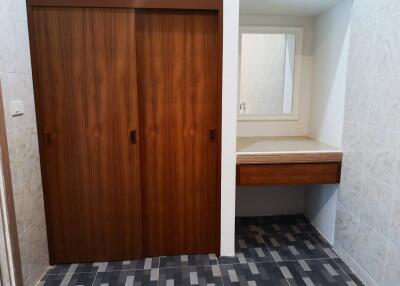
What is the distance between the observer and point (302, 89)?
2.89 metres

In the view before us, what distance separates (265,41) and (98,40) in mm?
1508

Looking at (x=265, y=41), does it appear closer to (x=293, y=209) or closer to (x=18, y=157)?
(x=293, y=209)

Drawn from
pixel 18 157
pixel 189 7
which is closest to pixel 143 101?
pixel 189 7

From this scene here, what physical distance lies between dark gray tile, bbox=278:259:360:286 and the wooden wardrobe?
0.59 metres

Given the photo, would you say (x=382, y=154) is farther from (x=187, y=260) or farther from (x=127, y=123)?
(x=127, y=123)

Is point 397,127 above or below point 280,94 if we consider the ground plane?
below

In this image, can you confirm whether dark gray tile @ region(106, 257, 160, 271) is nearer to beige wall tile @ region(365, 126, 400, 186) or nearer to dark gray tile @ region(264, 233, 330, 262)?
dark gray tile @ region(264, 233, 330, 262)

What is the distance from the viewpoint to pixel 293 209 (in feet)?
10.3

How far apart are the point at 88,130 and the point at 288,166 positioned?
1508 mm

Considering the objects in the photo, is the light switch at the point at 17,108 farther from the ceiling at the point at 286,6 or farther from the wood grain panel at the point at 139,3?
the ceiling at the point at 286,6

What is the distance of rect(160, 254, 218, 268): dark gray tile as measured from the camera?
2291 mm

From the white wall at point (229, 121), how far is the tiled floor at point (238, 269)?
0.19 metres

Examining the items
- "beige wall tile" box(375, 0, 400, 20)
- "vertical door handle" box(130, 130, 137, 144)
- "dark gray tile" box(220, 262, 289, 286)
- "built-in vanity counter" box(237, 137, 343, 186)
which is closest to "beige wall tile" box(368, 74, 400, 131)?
"beige wall tile" box(375, 0, 400, 20)

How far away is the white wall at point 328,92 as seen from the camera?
2326mm
